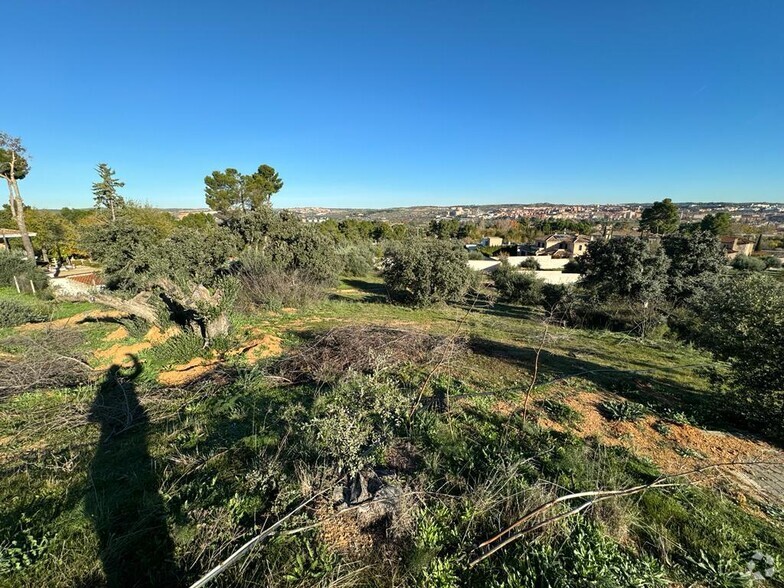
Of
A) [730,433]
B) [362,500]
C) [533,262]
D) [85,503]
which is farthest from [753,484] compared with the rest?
[533,262]

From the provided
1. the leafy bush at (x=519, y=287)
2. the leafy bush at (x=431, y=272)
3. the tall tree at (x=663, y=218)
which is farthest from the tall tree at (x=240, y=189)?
the tall tree at (x=663, y=218)

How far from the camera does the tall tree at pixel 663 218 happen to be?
34.3 m

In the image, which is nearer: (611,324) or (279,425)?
(279,425)

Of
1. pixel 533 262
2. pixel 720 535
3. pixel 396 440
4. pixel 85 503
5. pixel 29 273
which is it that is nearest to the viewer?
pixel 720 535

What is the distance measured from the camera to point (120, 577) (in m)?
1.88

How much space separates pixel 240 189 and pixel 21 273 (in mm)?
14619

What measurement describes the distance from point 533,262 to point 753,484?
3073cm

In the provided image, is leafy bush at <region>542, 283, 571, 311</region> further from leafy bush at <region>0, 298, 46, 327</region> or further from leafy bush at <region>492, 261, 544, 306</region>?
leafy bush at <region>0, 298, 46, 327</region>

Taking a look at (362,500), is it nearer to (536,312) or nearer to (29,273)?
(536,312)

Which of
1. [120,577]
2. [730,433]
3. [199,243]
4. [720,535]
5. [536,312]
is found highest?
[199,243]

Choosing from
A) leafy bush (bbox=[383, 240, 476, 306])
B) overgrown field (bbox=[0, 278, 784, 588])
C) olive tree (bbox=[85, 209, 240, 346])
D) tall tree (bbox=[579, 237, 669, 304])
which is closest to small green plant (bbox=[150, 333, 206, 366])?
overgrown field (bbox=[0, 278, 784, 588])

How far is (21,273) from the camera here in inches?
586

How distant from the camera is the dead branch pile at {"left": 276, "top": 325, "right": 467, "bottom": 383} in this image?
5145 millimetres

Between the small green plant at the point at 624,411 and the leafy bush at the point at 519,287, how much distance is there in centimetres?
1475
